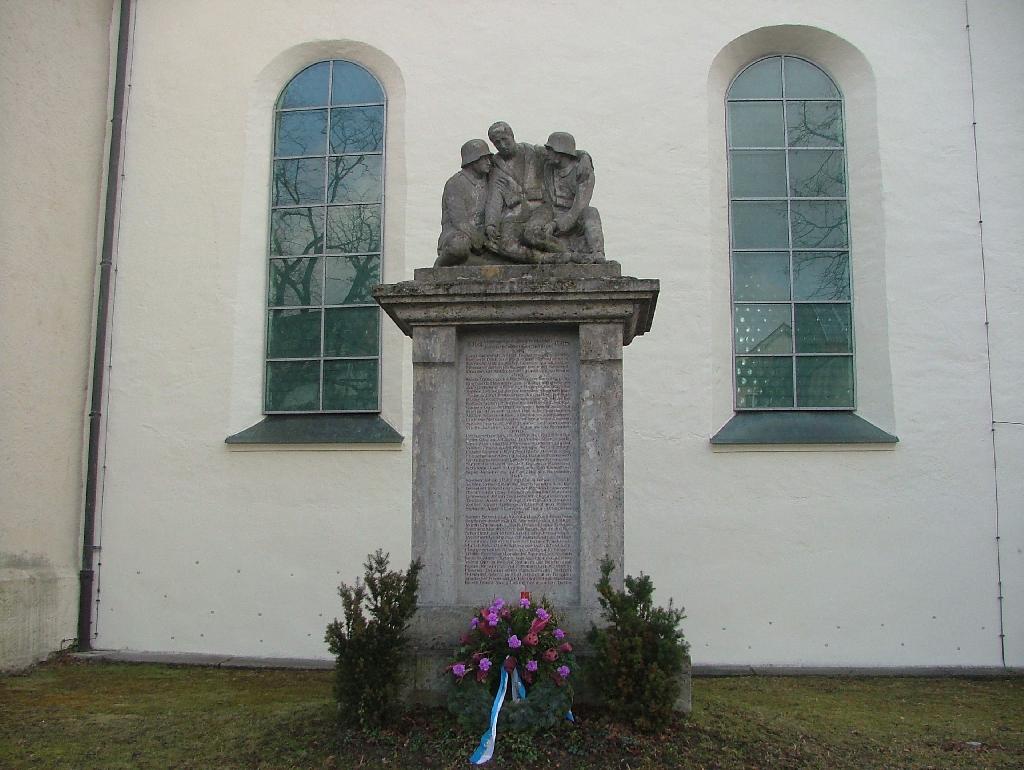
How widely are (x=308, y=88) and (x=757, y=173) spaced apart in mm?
5081

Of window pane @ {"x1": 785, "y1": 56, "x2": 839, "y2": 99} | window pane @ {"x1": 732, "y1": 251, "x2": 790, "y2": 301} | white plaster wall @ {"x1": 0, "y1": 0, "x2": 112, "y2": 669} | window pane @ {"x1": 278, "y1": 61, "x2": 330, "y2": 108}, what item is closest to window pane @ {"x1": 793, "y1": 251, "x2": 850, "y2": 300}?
window pane @ {"x1": 732, "y1": 251, "x2": 790, "y2": 301}

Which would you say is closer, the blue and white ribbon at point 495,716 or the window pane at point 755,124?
the blue and white ribbon at point 495,716

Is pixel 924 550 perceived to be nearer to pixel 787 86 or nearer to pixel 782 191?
pixel 782 191

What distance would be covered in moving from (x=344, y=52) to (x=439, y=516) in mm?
6677

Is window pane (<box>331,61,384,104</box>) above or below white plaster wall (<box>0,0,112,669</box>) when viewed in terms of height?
above

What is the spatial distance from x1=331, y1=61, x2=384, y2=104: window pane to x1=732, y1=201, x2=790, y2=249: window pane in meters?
4.12

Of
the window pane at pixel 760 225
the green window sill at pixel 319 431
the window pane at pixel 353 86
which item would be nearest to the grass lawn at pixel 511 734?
the green window sill at pixel 319 431

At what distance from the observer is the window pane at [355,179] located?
1026 centimetres

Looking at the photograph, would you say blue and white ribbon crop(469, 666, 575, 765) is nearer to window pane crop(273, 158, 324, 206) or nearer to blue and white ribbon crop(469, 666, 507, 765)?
blue and white ribbon crop(469, 666, 507, 765)

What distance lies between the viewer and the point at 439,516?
228 inches

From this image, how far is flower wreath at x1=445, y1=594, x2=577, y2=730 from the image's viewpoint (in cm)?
511

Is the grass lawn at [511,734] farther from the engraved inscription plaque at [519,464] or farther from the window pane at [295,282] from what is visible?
the window pane at [295,282]

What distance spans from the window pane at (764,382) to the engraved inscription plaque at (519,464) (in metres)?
4.22

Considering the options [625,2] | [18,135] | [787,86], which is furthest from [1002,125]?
[18,135]
